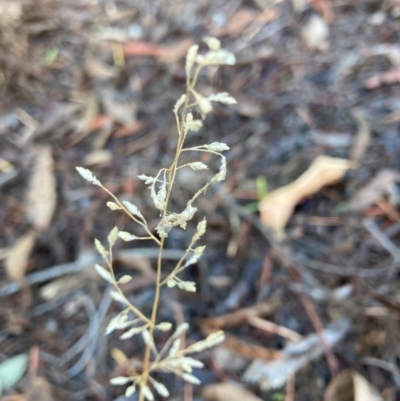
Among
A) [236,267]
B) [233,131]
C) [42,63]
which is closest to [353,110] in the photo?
[233,131]

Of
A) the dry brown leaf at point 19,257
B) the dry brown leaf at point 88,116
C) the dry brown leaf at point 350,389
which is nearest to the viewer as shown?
the dry brown leaf at point 350,389

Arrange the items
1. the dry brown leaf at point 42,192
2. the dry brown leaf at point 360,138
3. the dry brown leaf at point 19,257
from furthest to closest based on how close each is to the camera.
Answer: the dry brown leaf at point 360,138 → the dry brown leaf at point 42,192 → the dry brown leaf at point 19,257

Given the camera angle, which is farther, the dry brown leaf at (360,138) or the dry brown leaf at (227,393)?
the dry brown leaf at (360,138)

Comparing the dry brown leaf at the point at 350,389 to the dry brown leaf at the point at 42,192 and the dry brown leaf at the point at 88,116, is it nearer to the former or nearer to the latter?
the dry brown leaf at the point at 42,192

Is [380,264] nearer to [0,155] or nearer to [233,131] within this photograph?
[233,131]

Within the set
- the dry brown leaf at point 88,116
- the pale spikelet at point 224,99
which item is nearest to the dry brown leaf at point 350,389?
the pale spikelet at point 224,99

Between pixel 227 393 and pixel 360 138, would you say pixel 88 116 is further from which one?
pixel 227 393
